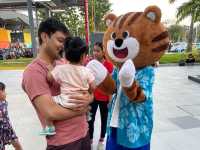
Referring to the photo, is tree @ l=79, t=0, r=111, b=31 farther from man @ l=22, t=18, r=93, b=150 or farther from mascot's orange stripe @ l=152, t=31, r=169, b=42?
man @ l=22, t=18, r=93, b=150

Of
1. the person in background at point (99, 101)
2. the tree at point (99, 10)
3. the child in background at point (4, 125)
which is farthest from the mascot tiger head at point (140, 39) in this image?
the tree at point (99, 10)

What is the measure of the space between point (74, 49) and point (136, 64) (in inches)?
27.0

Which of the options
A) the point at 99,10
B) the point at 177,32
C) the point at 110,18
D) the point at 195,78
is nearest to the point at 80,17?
the point at 99,10

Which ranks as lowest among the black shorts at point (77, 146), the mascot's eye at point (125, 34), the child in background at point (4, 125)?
the child in background at point (4, 125)

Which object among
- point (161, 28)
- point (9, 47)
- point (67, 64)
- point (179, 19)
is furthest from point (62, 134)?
point (9, 47)

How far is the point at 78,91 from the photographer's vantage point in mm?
1688

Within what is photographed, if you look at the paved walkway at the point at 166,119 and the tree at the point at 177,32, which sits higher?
the tree at the point at 177,32

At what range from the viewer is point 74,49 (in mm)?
1711

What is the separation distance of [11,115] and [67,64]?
13.7 feet

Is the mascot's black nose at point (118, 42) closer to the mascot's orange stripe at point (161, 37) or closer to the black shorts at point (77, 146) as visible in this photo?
the mascot's orange stripe at point (161, 37)

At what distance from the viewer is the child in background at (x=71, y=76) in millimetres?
1650

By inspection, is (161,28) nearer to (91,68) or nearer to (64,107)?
(91,68)

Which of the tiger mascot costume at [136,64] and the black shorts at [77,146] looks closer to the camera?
the black shorts at [77,146]

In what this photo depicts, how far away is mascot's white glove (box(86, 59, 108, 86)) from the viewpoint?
216cm
